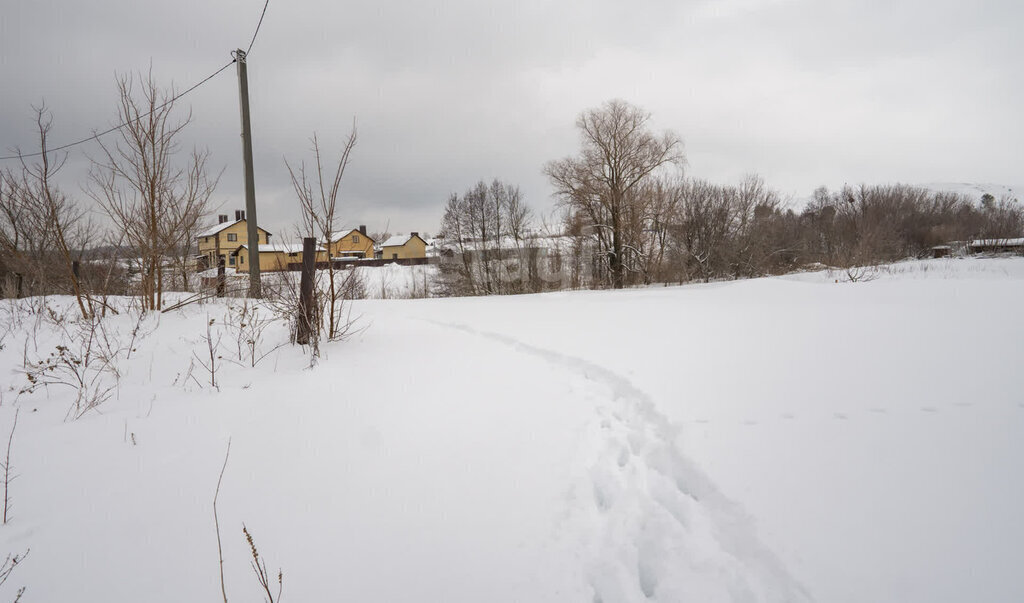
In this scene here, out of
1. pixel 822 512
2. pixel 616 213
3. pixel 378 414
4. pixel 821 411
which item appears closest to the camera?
pixel 822 512

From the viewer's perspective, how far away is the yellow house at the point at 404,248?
5532cm

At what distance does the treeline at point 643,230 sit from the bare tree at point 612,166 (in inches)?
1.8

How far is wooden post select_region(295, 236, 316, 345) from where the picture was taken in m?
4.55

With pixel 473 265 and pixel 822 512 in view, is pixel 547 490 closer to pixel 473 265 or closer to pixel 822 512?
pixel 822 512

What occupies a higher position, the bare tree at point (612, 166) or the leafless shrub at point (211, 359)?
the bare tree at point (612, 166)

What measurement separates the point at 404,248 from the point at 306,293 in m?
53.3

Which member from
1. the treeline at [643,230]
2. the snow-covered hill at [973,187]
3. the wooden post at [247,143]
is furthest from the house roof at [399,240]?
the snow-covered hill at [973,187]

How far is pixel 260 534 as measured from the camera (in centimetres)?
181

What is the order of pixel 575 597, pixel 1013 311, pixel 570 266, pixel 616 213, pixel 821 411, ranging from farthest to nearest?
pixel 570 266 < pixel 616 213 < pixel 1013 311 < pixel 821 411 < pixel 575 597

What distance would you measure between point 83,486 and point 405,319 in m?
5.46

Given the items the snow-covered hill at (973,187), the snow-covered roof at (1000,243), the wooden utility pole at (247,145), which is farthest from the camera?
the snow-covered hill at (973,187)

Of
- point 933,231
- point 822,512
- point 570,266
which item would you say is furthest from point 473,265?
point 933,231

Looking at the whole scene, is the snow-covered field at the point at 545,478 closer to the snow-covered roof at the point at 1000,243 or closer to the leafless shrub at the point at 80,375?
the leafless shrub at the point at 80,375

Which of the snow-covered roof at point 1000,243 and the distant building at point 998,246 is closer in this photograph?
the distant building at point 998,246
